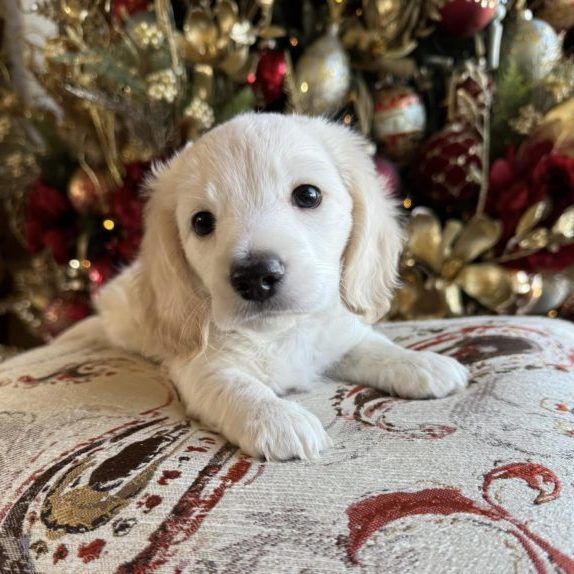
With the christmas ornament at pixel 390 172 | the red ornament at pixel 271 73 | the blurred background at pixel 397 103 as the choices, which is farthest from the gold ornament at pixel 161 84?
the christmas ornament at pixel 390 172

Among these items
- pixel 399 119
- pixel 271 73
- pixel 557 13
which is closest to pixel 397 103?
pixel 399 119

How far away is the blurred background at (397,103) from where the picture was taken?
5.01 ft

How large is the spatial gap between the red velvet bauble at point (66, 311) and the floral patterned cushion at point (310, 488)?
1044 millimetres

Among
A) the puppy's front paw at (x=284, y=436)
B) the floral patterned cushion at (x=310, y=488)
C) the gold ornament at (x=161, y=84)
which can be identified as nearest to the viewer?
the floral patterned cushion at (x=310, y=488)

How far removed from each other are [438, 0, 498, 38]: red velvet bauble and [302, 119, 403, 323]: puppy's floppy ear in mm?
644

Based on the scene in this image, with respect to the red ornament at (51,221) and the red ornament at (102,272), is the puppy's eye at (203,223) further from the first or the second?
the red ornament at (51,221)

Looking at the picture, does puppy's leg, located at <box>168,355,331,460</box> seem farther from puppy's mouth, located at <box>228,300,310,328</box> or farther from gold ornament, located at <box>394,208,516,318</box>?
gold ornament, located at <box>394,208,516,318</box>

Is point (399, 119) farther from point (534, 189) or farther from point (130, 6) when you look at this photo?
point (130, 6)

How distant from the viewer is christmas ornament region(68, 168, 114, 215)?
178 cm

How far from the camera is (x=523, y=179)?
158 centimetres

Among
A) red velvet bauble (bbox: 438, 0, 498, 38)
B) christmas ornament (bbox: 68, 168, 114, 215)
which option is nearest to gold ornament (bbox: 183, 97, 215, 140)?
christmas ornament (bbox: 68, 168, 114, 215)

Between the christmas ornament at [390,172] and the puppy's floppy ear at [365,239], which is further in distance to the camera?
the christmas ornament at [390,172]

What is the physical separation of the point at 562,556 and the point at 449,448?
7.8 inches

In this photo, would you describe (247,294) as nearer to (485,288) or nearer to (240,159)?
(240,159)
